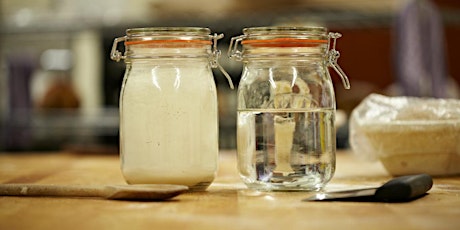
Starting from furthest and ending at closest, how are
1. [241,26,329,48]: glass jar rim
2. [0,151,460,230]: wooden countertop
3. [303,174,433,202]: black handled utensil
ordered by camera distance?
1. [241,26,329,48]: glass jar rim
2. [303,174,433,202]: black handled utensil
3. [0,151,460,230]: wooden countertop

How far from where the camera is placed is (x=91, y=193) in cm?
85

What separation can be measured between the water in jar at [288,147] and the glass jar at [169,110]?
0.05 meters

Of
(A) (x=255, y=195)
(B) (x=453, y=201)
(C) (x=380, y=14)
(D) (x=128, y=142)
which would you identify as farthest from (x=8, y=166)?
(C) (x=380, y=14)

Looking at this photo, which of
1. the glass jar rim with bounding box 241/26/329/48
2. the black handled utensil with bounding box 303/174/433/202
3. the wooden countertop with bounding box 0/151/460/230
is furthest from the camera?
the glass jar rim with bounding box 241/26/329/48

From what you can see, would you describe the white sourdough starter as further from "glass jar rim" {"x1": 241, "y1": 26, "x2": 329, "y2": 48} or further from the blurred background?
the blurred background

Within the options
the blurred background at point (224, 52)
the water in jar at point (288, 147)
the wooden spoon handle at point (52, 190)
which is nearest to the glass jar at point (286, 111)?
the water in jar at point (288, 147)

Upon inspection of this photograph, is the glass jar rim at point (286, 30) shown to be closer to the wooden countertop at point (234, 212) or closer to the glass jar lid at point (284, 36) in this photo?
the glass jar lid at point (284, 36)

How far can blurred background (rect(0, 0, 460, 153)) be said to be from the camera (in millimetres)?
2035

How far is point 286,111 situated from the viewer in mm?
881

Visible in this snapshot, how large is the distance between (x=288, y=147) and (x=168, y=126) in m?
0.13

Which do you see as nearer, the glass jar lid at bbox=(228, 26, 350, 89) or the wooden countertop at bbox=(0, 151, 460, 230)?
the wooden countertop at bbox=(0, 151, 460, 230)

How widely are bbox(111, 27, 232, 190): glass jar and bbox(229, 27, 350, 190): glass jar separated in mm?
42

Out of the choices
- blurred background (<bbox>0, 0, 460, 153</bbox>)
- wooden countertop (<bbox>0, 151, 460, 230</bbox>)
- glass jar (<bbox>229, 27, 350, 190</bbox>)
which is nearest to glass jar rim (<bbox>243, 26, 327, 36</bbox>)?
glass jar (<bbox>229, 27, 350, 190</bbox>)

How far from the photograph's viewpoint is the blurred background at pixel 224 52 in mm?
2035
